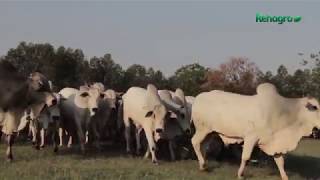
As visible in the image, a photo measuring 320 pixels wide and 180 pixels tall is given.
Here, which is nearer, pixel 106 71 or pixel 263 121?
pixel 263 121

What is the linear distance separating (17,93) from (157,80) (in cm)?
6055

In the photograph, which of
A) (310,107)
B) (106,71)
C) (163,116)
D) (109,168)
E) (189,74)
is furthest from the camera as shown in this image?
(189,74)

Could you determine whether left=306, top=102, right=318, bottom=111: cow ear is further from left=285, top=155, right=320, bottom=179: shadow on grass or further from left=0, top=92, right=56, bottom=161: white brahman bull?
left=0, top=92, right=56, bottom=161: white brahman bull

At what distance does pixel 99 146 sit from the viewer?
59.7 ft

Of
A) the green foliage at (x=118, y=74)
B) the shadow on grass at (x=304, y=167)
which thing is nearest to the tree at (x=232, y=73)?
the green foliage at (x=118, y=74)

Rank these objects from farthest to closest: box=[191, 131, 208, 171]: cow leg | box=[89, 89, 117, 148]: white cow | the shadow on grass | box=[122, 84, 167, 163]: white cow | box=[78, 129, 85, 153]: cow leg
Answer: box=[89, 89, 117, 148]: white cow < box=[78, 129, 85, 153]: cow leg < the shadow on grass < box=[122, 84, 167, 163]: white cow < box=[191, 131, 208, 171]: cow leg

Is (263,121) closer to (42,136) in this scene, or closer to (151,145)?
(151,145)

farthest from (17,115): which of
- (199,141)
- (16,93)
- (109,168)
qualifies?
(199,141)

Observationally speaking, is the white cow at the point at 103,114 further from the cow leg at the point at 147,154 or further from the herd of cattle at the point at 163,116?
the cow leg at the point at 147,154

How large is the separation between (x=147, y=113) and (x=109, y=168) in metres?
3.39

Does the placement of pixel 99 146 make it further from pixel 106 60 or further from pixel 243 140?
pixel 106 60

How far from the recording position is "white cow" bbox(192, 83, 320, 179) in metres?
14.4

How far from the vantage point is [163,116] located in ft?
52.2

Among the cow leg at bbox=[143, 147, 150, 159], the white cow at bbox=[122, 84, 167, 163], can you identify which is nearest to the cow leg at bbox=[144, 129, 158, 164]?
the white cow at bbox=[122, 84, 167, 163]
